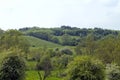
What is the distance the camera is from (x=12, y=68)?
173ft

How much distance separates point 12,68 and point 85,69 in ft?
39.6

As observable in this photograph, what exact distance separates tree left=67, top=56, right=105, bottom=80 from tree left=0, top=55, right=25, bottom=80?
8.57 m

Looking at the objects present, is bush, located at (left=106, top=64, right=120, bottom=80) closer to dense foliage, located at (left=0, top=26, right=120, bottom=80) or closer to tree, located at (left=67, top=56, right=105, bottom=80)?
dense foliage, located at (left=0, top=26, right=120, bottom=80)

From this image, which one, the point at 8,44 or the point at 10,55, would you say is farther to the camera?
the point at 8,44

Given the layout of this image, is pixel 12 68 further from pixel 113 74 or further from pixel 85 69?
pixel 113 74

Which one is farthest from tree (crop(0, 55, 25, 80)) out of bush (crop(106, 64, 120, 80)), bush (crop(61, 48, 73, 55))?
bush (crop(61, 48, 73, 55))

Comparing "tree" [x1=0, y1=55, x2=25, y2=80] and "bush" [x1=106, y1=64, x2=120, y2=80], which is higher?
"tree" [x1=0, y1=55, x2=25, y2=80]

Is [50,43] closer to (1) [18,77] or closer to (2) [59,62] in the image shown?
(2) [59,62]

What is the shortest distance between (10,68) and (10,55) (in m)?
2.22

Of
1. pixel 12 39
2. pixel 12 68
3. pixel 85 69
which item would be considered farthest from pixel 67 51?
pixel 85 69

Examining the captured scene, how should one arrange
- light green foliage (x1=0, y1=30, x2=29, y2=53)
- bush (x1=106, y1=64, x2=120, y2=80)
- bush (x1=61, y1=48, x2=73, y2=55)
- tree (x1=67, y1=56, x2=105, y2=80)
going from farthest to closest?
bush (x1=61, y1=48, x2=73, y2=55) < light green foliage (x1=0, y1=30, x2=29, y2=53) < bush (x1=106, y1=64, x2=120, y2=80) < tree (x1=67, y1=56, x2=105, y2=80)

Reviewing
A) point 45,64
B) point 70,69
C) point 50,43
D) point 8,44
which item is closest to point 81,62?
point 70,69

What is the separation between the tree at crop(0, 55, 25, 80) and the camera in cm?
5262

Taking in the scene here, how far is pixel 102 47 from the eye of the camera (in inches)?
4144
